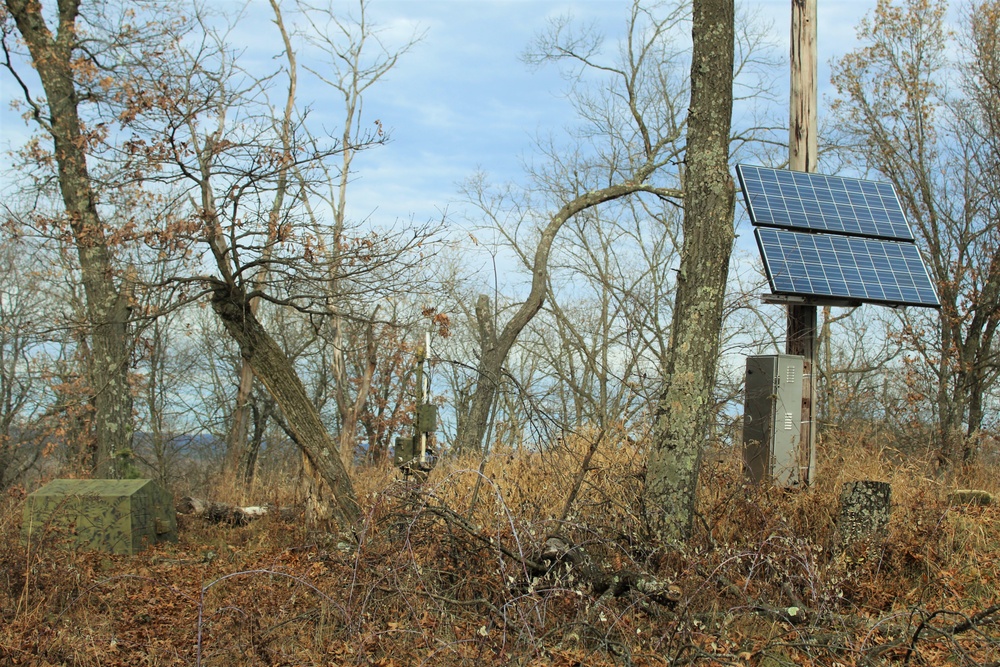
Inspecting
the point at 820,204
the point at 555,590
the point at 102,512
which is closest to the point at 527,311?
the point at 820,204

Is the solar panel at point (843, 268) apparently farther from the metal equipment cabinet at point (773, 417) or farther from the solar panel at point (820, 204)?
the metal equipment cabinet at point (773, 417)

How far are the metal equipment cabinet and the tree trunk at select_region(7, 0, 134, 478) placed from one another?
9396 mm

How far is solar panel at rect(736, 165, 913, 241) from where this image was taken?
30.5ft

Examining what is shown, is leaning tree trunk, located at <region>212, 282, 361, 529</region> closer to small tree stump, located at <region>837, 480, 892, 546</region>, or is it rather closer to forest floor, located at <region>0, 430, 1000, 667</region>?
forest floor, located at <region>0, 430, 1000, 667</region>

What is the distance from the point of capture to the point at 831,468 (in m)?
8.97

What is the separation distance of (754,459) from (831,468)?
0.98 meters

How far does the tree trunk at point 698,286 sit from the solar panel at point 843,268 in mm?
1476

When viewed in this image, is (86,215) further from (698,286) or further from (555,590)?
(555,590)

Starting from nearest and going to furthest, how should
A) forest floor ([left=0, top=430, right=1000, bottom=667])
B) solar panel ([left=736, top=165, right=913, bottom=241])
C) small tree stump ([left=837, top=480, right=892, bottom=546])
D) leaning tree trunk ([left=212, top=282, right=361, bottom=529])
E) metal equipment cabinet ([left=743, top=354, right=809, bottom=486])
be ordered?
forest floor ([left=0, top=430, right=1000, bottom=667]) < small tree stump ([left=837, top=480, right=892, bottom=546]) < metal equipment cabinet ([left=743, top=354, right=809, bottom=486]) < leaning tree trunk ([left=212, top=282, right=361, bottom=529]) < solar panel ([left=736, top=165, right=913, bottom=241])

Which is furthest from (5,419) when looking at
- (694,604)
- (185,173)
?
(694,604)

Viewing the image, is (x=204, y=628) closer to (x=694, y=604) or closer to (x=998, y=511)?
(x=694, y=604)

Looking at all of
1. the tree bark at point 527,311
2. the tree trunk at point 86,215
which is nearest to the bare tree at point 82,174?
the tree trunk at point 86,215

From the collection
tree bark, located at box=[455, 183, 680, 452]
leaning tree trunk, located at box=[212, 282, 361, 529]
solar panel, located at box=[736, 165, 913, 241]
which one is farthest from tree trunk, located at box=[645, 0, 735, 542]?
tree bark, located at box=[455, 183, 680, 452]

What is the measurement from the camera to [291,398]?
30.6 feet
